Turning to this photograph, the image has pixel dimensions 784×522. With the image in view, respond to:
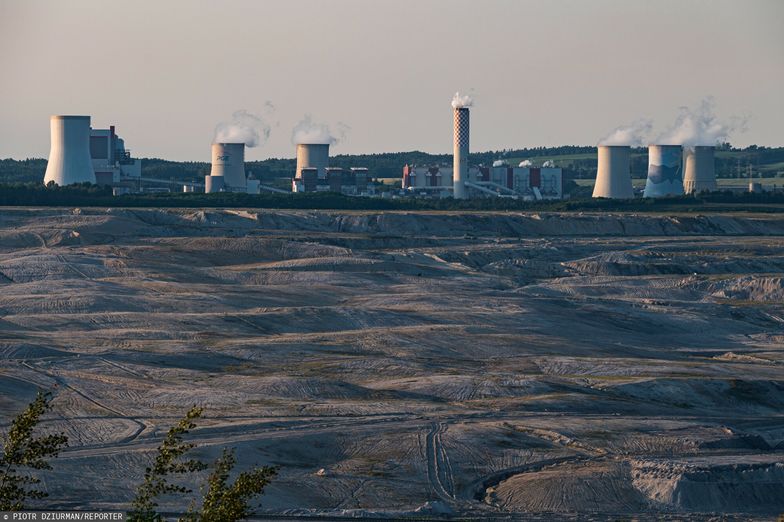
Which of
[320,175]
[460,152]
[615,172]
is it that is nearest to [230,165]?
[320,175]

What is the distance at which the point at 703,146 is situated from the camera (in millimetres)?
176000

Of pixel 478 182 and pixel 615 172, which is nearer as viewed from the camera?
pixel 615 172

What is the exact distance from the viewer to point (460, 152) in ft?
583

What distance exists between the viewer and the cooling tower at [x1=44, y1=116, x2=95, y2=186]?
140250 mm

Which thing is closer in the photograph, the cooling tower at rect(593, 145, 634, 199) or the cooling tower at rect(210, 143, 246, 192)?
the cooling tower at rect(593, 145, 634, 199)

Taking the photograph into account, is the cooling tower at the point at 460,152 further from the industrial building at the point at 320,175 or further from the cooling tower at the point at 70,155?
the cooling tower at the point at 70,155

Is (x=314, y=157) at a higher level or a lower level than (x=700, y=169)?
higher

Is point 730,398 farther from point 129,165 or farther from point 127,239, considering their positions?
point 129,165

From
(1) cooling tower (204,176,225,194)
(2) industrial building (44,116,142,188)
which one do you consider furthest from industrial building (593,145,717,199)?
(2) industrial building (44,116,142,188)

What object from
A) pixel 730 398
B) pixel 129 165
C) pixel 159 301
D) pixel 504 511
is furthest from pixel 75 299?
pixel 129 165

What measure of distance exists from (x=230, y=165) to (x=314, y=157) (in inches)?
597

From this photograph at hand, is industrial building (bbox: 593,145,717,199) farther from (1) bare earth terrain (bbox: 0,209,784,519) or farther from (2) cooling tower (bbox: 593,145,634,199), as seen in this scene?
(1) bare earth terrain (bbox: 0,209,784,519)

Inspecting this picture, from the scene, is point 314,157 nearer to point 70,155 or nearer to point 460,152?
point 460,152

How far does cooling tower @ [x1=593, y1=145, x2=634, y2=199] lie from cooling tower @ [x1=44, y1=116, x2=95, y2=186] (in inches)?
2417
